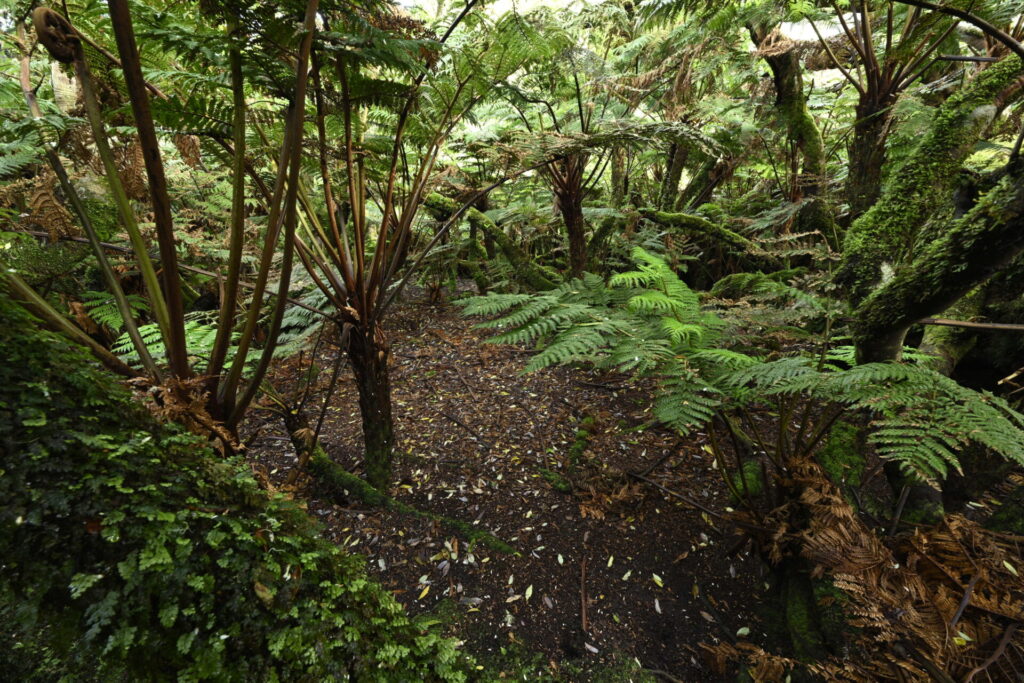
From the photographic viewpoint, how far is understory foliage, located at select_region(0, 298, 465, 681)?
16.6 inches

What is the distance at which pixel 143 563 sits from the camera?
45cm

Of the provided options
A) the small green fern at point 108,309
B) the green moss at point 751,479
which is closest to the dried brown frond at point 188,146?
the small green fern at point 108,309

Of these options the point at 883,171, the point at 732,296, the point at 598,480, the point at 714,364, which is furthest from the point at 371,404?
the point at 883,171

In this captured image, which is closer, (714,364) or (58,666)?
(58,666)

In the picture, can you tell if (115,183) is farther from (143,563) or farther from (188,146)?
(143,563)

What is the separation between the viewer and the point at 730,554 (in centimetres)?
184

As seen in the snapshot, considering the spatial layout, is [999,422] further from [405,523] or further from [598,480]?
[405,523]

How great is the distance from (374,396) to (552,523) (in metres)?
1.07

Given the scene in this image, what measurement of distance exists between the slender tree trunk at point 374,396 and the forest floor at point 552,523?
0.19 metres

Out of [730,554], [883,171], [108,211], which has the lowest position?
[730,554]

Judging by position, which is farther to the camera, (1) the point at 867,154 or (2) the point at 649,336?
(1) the point at 867,154

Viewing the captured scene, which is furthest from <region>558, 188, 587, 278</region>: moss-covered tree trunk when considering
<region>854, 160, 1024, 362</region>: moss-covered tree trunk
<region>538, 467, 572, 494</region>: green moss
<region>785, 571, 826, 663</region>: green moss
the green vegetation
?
<region>785, 571, 826, 663</region>: green moss

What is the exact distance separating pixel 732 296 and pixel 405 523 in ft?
8.03

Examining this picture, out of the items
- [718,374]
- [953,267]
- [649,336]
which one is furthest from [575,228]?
[953,267]
